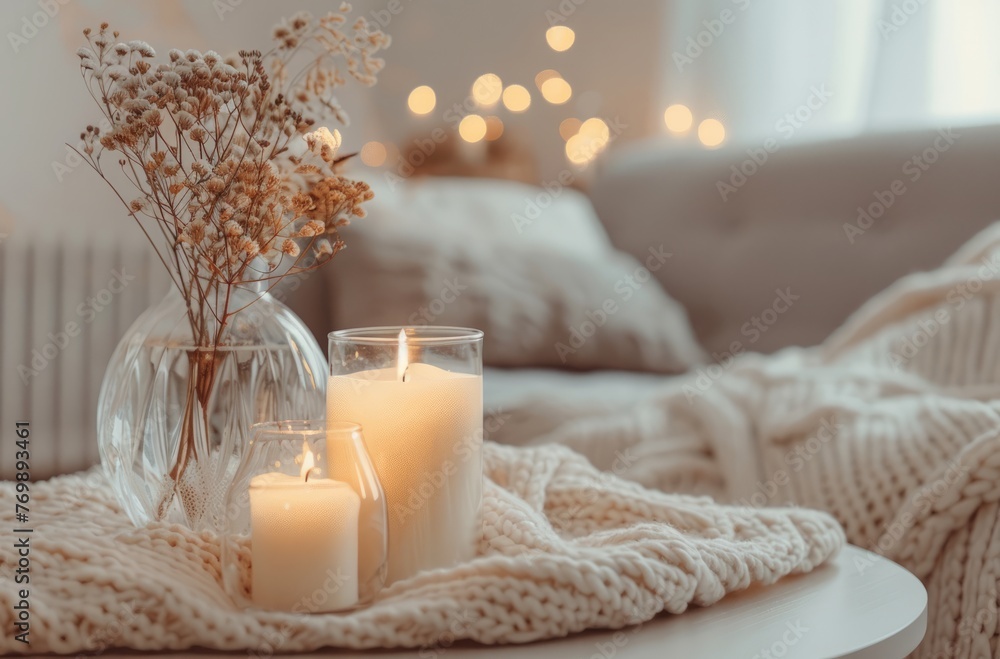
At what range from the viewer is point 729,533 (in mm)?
647

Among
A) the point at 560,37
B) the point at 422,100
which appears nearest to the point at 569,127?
the point at 560,37

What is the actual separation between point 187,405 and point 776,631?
0.41 meters

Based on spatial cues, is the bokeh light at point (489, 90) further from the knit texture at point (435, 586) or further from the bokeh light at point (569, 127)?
the knit texture at point (435, 586)

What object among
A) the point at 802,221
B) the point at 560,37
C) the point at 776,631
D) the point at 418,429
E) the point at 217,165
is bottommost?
the point at 776,631

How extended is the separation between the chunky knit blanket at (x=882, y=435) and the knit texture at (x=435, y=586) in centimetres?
24

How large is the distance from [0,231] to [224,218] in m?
1.89

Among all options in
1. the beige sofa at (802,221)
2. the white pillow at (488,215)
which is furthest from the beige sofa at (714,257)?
the white pillow at (488,215)

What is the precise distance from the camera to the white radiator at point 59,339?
2285 millimetres

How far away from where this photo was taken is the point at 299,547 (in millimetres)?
510

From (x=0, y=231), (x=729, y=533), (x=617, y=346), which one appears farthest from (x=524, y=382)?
(x=0, y=231)

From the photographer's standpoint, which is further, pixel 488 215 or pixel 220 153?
pixel 488 215

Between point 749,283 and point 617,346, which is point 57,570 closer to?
point 617,346

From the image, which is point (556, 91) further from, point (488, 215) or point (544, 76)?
point (488, 215)

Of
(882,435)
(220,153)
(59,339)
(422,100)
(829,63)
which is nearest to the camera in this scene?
(220,153)
